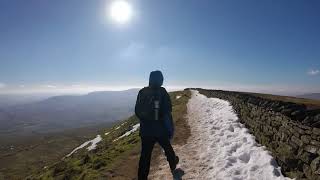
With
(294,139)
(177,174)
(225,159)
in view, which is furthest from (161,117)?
(225,159)

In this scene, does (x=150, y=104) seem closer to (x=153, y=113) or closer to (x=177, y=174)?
(x=153, y=113)

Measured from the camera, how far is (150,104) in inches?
401

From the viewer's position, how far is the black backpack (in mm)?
10188

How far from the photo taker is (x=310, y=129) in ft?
33.1

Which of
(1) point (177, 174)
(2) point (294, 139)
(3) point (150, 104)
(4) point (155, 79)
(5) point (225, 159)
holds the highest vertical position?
(4) point (155, 79)

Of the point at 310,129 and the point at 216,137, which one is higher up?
the point at 310,129

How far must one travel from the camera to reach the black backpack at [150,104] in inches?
401

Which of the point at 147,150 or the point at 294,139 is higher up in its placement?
the point at 294,139

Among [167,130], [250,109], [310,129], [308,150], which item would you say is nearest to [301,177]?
[308,150]

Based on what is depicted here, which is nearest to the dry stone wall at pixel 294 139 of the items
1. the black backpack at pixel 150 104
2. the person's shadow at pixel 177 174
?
the person's shadow at pixel 177 174

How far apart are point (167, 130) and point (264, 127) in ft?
23.9

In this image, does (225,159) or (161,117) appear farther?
(225,159)

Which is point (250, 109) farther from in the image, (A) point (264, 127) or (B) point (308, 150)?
(B) point (308, 150)

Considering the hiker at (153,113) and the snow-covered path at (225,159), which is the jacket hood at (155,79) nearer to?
the hiker at (153,113)
